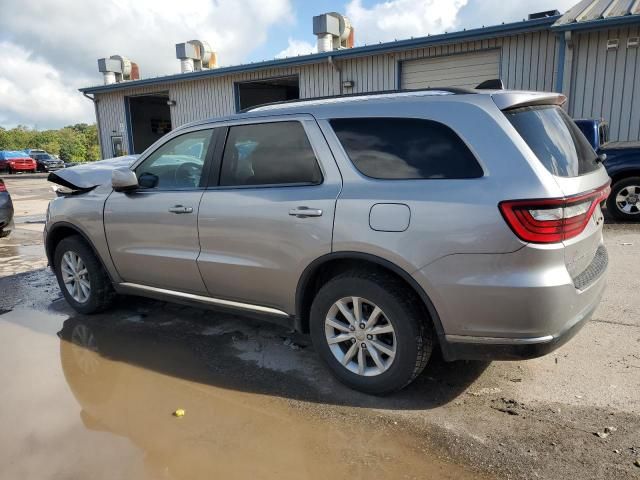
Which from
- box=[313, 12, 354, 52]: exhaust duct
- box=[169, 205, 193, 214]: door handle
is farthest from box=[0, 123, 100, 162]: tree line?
box=[169, 205, 193, 214]: door handle

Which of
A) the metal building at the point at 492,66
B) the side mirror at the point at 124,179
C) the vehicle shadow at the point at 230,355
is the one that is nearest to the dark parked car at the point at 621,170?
the metal building at the point at 492,66

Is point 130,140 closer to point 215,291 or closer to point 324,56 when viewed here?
point 324,56

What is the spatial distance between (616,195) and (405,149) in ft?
23.4

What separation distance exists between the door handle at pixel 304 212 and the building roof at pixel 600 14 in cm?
940

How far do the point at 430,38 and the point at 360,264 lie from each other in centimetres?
1041

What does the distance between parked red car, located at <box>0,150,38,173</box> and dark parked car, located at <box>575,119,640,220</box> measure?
39505 millimetres

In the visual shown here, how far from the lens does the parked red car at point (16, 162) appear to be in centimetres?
3744

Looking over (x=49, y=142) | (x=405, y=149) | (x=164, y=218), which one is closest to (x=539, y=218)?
(x=405, y=149)

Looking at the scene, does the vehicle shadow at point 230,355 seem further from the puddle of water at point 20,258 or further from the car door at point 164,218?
the puddle of water at point 20,258

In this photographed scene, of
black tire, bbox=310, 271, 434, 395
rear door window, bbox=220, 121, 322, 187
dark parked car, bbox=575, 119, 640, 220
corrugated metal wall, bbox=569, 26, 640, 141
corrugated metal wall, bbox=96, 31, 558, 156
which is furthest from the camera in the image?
corrugated metal wall, bbox=96, 31, 558, 156

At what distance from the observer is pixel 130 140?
2084cm

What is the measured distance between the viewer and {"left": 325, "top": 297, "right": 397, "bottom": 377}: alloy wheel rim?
313 cm

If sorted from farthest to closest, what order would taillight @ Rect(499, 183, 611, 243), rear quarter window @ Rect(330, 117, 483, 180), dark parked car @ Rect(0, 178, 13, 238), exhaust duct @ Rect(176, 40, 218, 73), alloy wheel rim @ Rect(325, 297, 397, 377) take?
1. exhaust duct @ Rect(176, 40, 218, 73)
2. dark parked car @ Rect(0, 178, 13, 238)
3. alloy wheel rim @ Rect(325, 297, 397, 377)
4. rear quarter window @ Rect(330, 117, 483, 180)
5. taillight @ Rect(499, 183, 611, 243)

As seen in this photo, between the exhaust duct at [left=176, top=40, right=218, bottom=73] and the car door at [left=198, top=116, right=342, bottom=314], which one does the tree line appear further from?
the car door at [left=198, top=116, right=342, bottom=314]
